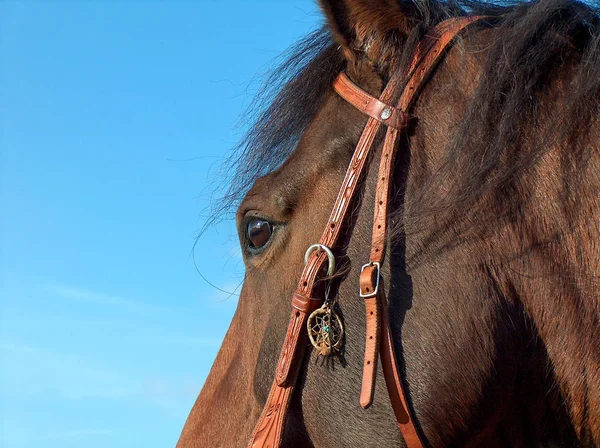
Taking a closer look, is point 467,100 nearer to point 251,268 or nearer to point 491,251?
point 491,251

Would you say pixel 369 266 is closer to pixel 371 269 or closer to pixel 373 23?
pixel 371 269

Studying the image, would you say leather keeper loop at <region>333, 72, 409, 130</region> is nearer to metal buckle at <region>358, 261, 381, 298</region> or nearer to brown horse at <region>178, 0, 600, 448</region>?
brown horse at <region>178, 0, 600, 448</region>

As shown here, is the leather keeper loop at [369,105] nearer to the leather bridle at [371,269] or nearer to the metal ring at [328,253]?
the leather bridle at [371,269]

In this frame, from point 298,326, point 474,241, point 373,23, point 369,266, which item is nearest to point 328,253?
point 369,266

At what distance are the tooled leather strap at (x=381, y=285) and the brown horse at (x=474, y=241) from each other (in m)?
0.03

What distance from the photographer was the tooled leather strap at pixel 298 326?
235 centimetres

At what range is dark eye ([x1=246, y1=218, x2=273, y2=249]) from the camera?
2.58 m

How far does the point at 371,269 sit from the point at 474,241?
1.07ft

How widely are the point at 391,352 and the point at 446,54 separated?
104 cm

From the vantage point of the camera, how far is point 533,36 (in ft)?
7.66

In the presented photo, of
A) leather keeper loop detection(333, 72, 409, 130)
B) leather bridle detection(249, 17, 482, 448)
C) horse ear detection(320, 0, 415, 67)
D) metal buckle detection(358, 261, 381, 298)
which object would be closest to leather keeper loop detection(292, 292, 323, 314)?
leather bridle detection(249, 17, 482, 448)

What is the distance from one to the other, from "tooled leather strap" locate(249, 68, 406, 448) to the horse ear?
44 cm

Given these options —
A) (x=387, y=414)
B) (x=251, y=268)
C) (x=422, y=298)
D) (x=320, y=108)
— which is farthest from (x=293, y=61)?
(x=387, y=414)

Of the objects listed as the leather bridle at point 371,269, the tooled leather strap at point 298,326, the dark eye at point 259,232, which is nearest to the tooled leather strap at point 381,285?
the leather bridle at point 371,269
